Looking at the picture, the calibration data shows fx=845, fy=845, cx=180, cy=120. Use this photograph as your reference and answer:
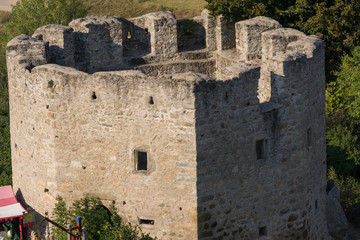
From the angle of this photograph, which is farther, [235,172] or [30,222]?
[30,222]

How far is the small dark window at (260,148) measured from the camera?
20.5 m

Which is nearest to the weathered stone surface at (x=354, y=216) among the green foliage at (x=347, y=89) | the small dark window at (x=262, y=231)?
the small dark window at (x=262, y=231)

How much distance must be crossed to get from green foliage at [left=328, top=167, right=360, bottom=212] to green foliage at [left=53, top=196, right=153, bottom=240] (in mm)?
11588

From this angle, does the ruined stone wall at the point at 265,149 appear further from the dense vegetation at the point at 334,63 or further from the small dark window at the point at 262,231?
the dense vegetation at the point at 334,63

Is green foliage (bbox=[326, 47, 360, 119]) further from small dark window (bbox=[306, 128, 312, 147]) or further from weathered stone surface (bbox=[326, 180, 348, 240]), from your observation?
Result: small dark window (bbox=[306, 128, 312, 147])

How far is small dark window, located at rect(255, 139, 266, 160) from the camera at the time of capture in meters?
20.5

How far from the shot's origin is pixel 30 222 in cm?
2172

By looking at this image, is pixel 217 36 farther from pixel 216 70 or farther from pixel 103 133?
pixel 103 133

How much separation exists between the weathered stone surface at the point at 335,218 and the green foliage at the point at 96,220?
6.96 metres

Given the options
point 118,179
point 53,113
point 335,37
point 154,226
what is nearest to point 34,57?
point 53,113

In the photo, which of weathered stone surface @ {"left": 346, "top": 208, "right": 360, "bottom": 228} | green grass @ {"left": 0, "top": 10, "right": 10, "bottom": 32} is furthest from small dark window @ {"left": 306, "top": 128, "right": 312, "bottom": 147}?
green grass @ {"left": 0, "top": 10, "right": 10, "bottom": 32}

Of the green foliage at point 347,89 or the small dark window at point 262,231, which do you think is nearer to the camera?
the small dark window at point 262,231

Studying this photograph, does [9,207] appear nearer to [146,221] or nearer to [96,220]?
[96,220]

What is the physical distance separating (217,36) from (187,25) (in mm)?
1036
